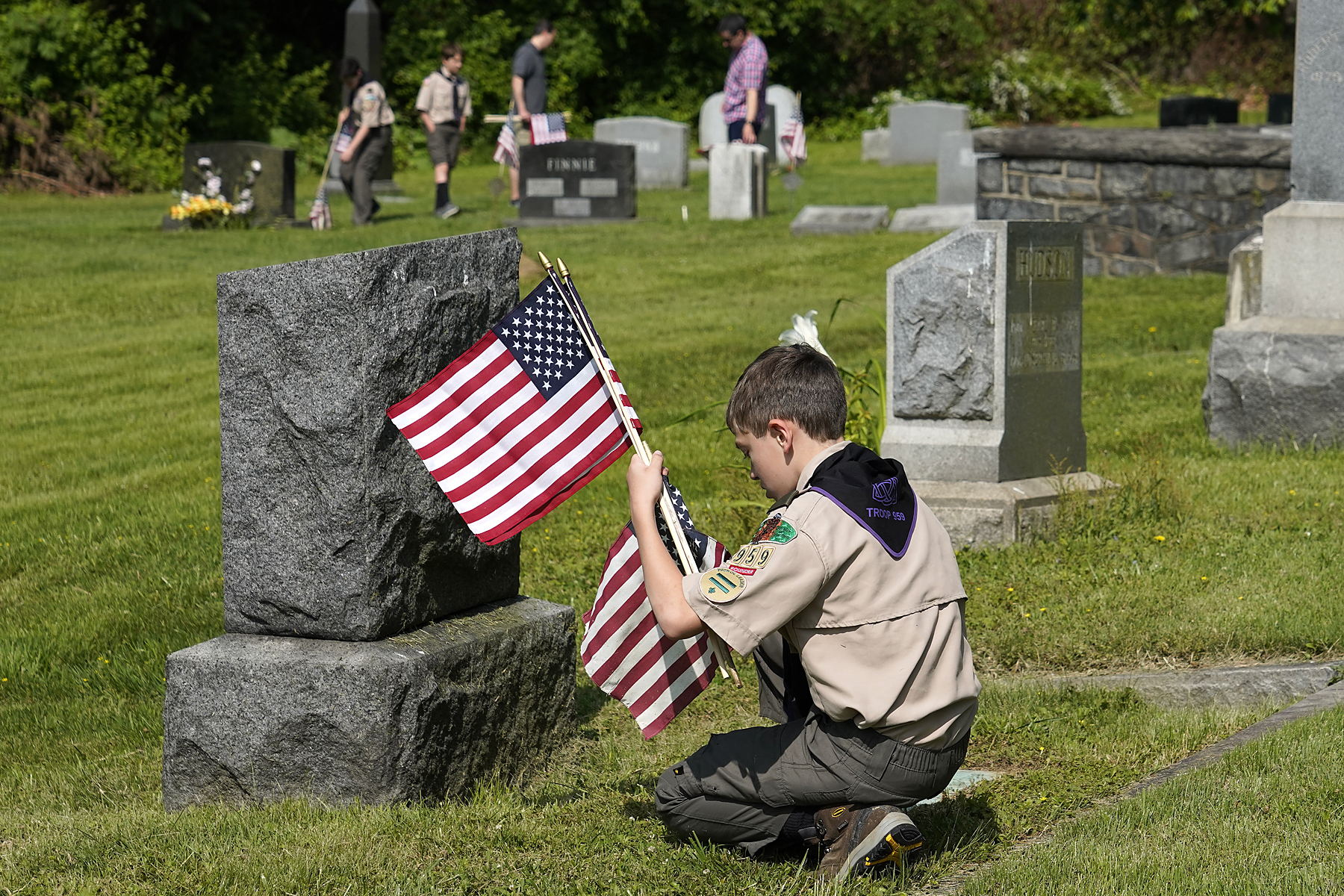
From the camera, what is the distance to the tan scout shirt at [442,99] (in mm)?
19000

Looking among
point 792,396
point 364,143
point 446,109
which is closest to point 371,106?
point 364,143

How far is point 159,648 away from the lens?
5.64 metres

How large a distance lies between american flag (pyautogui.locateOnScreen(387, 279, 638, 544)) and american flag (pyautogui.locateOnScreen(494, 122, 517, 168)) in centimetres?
1521

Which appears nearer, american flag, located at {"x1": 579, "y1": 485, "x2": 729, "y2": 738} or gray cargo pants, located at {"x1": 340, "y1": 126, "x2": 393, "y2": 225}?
american flag, located at {"x1": 579, "y1": 485, "x2": 729, "y2": 738}

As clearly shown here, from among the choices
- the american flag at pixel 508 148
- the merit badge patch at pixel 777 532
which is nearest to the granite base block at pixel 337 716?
the merit badge patch at pixel 777 532

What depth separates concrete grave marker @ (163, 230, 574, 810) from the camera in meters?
3.79

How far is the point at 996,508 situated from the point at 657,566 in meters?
3.39

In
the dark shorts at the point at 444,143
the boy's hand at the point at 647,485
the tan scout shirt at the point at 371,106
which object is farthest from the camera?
the dark shorts at the point at 444,143

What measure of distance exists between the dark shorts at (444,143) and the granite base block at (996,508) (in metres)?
12.9

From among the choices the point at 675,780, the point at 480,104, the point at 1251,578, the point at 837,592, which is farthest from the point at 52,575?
the point at 480,104

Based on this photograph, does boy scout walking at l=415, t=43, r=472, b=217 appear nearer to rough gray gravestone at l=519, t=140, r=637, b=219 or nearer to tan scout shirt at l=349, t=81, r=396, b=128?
tan scout shirt at l=349, t=81, r=396, b=128

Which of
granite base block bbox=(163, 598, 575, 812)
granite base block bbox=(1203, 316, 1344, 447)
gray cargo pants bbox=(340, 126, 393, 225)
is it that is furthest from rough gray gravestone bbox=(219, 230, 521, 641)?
gray cargo pants bbox=(340, 126, 393, 225)

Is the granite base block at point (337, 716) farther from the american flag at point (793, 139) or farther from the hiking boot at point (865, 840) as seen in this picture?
the american flag at point (793, 139)

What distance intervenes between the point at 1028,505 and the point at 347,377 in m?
3.60
